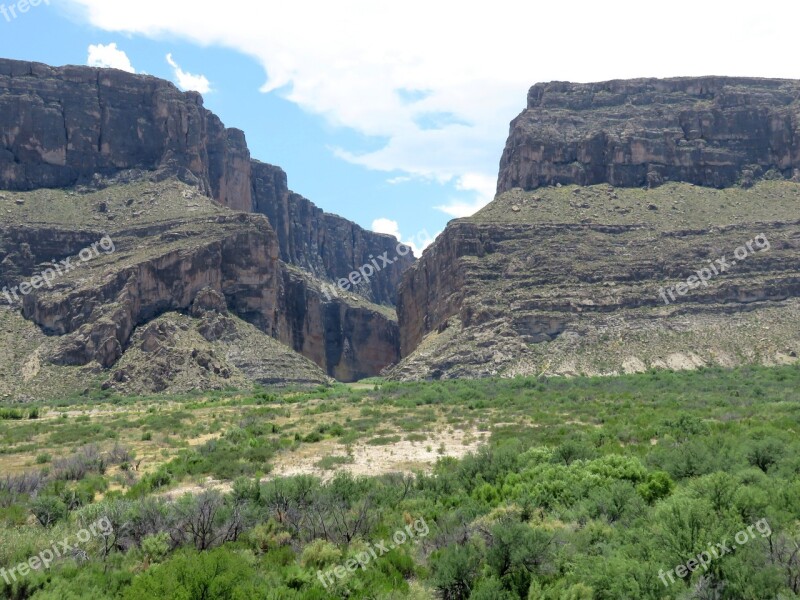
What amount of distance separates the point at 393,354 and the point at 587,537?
138 m

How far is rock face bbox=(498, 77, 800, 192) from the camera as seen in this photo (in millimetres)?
104562

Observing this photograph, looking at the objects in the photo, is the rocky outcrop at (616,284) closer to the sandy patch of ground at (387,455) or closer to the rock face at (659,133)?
the rock face at (659,133)

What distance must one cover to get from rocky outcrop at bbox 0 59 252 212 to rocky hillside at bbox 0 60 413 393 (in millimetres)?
→ 177

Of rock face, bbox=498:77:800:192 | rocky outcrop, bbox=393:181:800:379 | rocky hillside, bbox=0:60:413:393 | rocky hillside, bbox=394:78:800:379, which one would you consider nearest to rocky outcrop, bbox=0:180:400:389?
rocky hillside, bbox=0:60:413:393

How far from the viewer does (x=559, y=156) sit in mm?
108000

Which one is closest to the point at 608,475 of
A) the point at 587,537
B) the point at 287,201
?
the point at 587,537

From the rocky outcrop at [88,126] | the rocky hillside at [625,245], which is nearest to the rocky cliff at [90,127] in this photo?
the rocky outcrop at [88,126]

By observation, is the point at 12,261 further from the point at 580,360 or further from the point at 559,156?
the point at 559,156

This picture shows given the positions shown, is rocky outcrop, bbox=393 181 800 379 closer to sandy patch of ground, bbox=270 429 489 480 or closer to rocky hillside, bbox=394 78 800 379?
rocky hillside, bbox=394 78 800 379

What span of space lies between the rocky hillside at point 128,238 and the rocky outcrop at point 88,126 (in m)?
0.18

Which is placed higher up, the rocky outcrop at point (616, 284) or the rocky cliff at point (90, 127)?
the rocky cliff at point (90, 127)

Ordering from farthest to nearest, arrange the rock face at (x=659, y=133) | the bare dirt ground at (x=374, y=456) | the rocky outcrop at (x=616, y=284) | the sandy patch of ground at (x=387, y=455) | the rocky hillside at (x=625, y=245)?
the rock face at (x=659, y=133)
the rocky hillside at (x=625, y=245)
the rocky outcrop at (x=616, y=284)
the sandy patch of ground at (x=387, y=455)
the bare dirt ground at (x=374, y=456)

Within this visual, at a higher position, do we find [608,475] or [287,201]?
[287,201]

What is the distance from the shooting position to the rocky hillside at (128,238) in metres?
77.2
